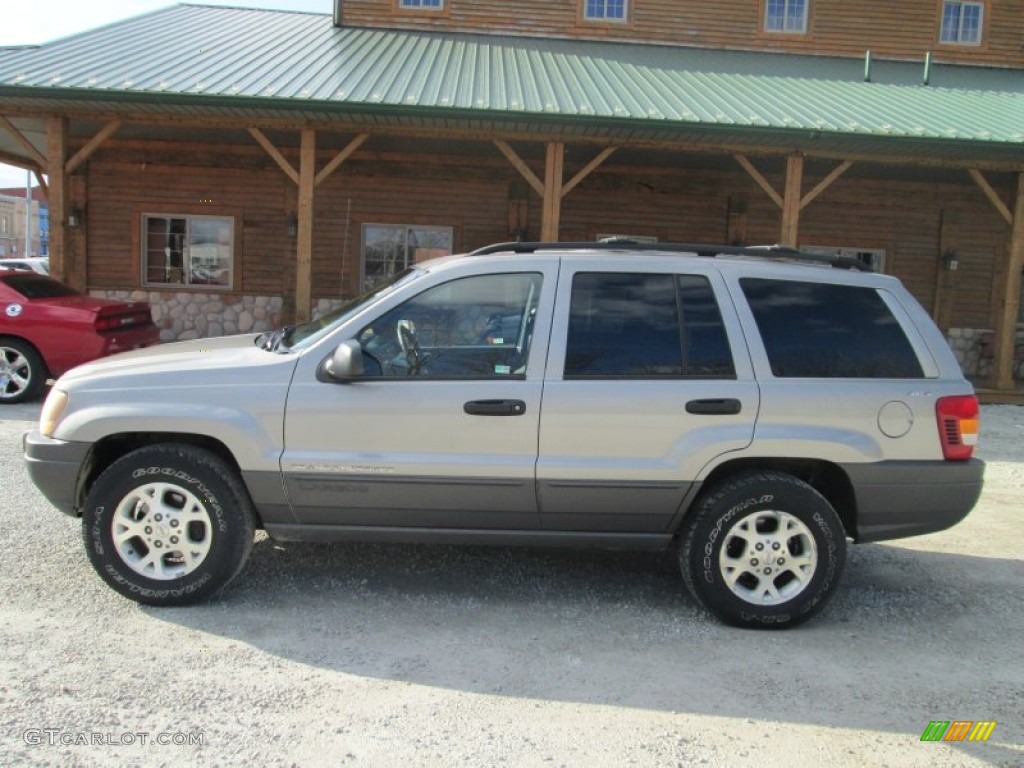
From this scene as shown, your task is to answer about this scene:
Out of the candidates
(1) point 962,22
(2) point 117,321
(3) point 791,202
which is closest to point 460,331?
(2) point 117,321

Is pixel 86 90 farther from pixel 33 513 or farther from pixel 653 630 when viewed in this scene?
pixel 653 630

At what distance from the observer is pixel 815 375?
393 cm

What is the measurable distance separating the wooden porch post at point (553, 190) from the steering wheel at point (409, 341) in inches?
275

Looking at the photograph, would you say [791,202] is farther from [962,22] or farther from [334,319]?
[334,319]

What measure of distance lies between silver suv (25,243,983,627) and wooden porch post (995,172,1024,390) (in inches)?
357

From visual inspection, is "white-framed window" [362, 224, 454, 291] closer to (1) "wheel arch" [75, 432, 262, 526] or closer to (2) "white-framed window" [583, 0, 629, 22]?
(2) "white-framed window" [583, 0, 629, 22]

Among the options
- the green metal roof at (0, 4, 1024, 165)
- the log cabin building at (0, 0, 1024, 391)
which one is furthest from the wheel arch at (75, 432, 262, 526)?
the log cabin building at (0, 0, 1024, 391)

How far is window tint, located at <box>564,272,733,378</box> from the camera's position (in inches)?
Answer: 153

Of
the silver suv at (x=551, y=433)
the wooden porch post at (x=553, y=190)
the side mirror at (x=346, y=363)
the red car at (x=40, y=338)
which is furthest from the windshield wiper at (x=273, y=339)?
the wooden porch post at (x=553, y=190)

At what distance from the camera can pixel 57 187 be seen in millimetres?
10461

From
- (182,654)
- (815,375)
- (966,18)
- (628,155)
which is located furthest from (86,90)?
(966,18)

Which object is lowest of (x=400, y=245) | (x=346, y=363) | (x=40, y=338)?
(x=40, y=338)

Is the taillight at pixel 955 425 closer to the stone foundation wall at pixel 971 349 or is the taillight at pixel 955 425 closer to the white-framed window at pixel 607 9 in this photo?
the stone foundation wall at pixel 971 349

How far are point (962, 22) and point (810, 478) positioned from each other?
14.6m
